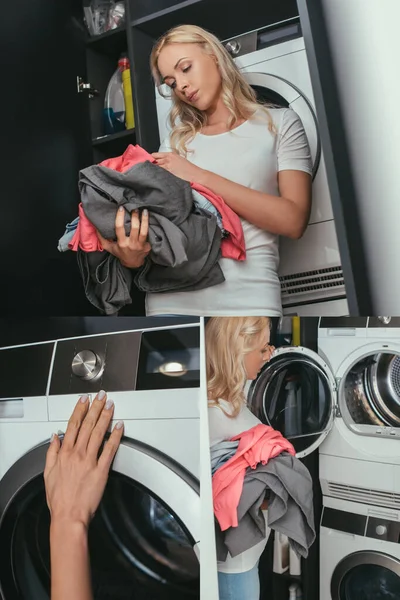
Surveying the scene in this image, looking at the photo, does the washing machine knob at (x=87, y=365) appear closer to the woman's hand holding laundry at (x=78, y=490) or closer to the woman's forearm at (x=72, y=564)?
the woman's hand holding laundry at (x=78, y=490)

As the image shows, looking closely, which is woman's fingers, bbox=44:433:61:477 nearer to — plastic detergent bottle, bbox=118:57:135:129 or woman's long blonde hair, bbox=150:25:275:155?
woman's long blonde hair, bbox=150:25:275:155

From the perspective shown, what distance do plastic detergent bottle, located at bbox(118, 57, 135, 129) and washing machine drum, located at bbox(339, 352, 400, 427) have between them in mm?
1161

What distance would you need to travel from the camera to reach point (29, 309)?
1644 millimetres

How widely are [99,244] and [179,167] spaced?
0.25 metres

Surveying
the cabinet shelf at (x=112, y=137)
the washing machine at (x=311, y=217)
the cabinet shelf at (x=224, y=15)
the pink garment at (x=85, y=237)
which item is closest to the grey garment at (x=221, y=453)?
the pink garment at (x=85, y=237)

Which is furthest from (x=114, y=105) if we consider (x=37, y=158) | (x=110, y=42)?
(x=37, y=158)

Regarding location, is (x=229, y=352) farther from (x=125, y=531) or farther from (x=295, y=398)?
(x=125, y=531)

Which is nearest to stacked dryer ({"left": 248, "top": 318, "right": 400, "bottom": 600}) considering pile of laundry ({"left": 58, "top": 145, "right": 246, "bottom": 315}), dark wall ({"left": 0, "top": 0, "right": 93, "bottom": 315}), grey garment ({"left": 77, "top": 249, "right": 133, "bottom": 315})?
pile of laundry ({"left": 58, "top": 145, "right": 246, "bottom": 315})

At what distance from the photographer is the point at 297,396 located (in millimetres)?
1052

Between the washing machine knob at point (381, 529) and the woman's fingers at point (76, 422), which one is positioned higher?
the woman's fingers at point (76, 422)

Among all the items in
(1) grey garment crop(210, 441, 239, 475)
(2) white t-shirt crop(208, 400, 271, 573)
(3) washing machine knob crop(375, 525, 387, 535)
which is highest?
(2) white t-shirt crop(208, 400, 271, 573)

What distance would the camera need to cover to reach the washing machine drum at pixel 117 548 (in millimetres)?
1055

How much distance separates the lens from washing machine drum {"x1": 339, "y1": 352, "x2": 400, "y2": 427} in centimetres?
103

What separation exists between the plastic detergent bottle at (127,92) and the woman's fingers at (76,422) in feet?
3.44
